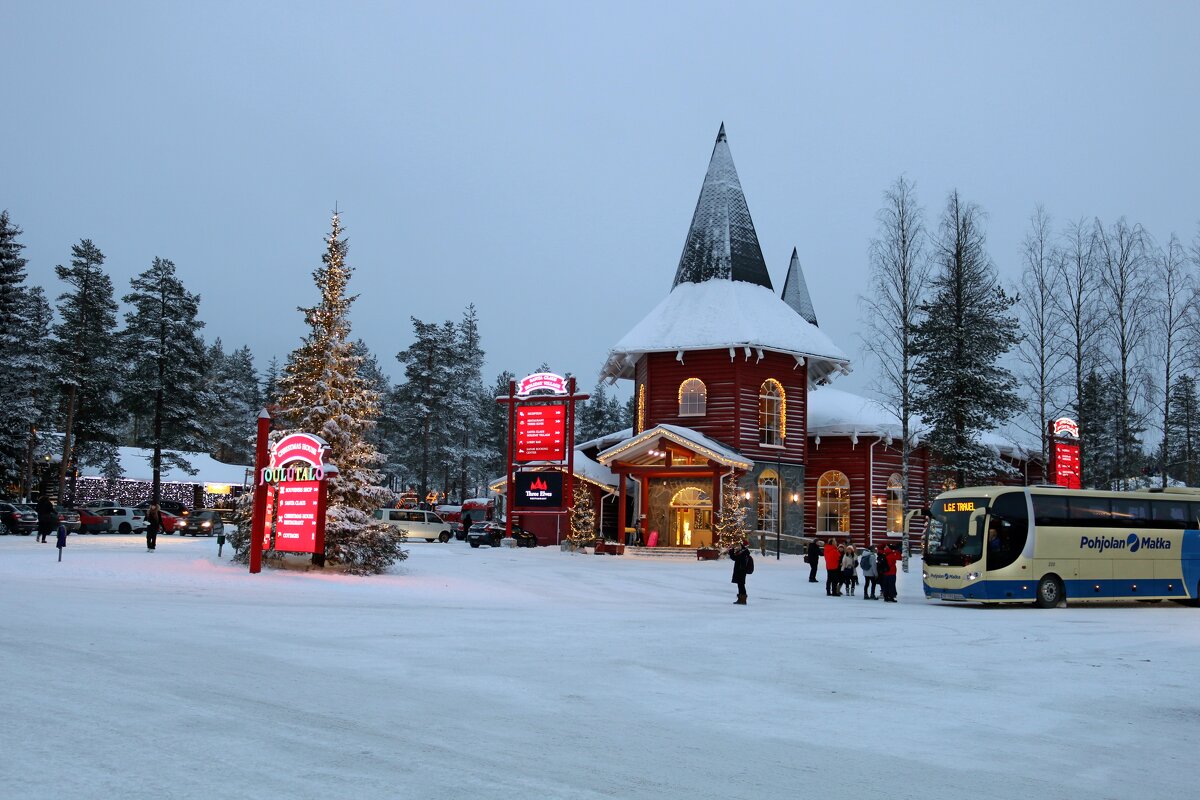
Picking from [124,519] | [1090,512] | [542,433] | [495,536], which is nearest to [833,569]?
[1090,512]

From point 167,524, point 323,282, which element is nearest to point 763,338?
point 323,282

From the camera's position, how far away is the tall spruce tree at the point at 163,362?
2126 inches

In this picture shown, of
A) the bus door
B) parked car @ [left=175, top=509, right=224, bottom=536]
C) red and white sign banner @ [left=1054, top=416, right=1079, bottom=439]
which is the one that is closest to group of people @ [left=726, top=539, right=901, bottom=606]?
the bus door

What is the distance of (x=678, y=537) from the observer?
136ft

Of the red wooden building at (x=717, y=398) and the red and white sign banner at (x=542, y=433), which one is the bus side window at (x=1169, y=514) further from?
the red and white sign banner at (x=542, y=433)

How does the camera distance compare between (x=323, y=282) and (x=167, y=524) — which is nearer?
(x=323, y=282)

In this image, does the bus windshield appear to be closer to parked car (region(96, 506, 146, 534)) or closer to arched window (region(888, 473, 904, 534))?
arched window (region(888, 473, 904, 534))

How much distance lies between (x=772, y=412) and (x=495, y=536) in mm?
13708

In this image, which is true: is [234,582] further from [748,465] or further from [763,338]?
[763,338]

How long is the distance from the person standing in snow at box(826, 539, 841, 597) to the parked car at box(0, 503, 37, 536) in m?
34.1

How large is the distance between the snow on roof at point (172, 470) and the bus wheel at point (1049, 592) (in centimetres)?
5182

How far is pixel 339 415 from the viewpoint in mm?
25391

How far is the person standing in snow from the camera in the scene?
24672 millimetres

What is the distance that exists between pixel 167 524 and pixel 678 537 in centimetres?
2428
